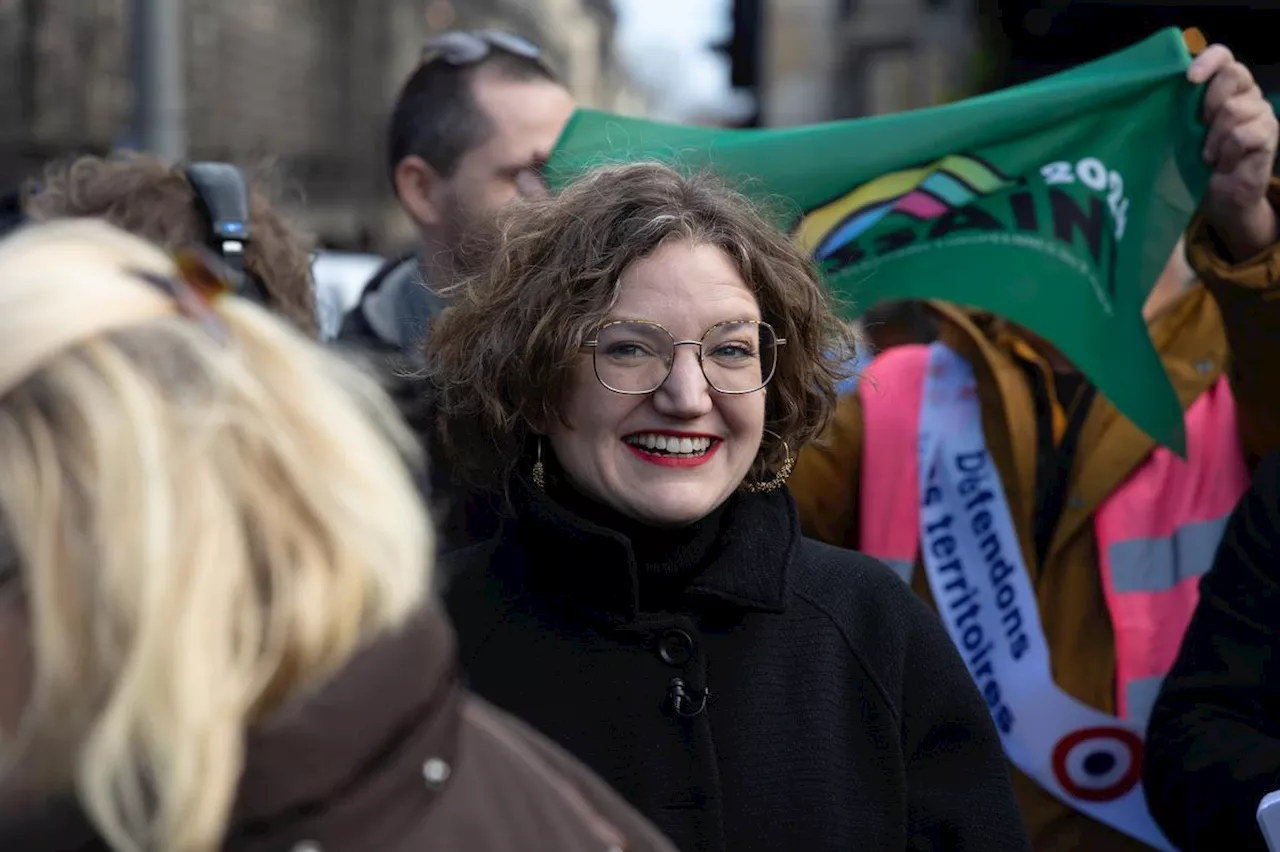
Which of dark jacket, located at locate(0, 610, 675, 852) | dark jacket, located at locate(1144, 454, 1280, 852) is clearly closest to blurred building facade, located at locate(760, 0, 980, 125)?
dark jacket, located at locate(1144, 454, 1280, 852)

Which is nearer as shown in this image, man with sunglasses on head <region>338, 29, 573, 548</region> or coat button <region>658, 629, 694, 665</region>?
coat button <region>658, 629, 694, 665</region>

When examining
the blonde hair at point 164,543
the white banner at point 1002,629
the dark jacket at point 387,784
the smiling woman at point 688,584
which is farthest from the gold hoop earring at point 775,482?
the blonde hair at point 164,543

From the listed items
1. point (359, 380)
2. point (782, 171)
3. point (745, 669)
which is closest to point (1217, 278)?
A: point (782, 171)

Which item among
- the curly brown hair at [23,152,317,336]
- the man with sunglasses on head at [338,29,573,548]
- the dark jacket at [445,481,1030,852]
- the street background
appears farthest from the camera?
the street background

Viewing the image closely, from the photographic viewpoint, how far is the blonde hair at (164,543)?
1.28 m

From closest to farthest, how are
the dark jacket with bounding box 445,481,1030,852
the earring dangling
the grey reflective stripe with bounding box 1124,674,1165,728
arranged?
the dark jacket with bounding box 445,481,1030,852 < the earring dangling < the grey reflective stripe with bounding box 1124,674,1165,728

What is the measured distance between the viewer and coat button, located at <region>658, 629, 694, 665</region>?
2.36m

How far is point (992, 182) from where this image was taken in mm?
3445

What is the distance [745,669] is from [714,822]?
0.76 feet

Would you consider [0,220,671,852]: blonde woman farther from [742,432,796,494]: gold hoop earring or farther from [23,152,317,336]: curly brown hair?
[23,152,317,336]: curly brown hair

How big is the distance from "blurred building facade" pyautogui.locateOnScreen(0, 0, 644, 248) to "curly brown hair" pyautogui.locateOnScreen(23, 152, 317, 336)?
48.3ft

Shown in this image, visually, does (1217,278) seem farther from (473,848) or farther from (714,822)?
(473,848)

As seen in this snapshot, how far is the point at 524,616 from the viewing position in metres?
2.46

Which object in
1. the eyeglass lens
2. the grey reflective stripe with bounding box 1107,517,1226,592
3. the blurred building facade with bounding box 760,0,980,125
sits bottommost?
the blurred building facade with bounding box 760,0,980,125
